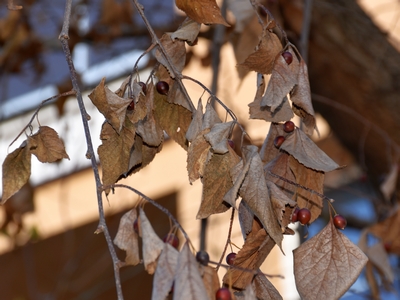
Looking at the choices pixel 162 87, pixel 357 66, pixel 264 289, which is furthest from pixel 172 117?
pixel 357 66

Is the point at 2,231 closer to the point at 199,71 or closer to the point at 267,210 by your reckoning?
the point at 199,71

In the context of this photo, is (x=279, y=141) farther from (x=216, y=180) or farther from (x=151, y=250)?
(x=151, y=250)

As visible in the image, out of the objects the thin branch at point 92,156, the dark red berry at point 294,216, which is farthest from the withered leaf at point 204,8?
the dark red berry at point 294,216

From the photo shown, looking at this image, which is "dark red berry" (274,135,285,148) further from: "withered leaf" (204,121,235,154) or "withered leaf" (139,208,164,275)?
"withered leaf" (139,208,164,275)

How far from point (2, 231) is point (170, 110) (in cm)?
178

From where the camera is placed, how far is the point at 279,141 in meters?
0.82

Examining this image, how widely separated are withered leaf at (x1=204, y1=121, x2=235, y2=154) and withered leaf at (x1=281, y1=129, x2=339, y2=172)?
107mm

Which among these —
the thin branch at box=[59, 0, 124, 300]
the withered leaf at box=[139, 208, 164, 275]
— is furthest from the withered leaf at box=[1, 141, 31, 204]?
the withered leaf at box=[139, 208, 164, 275]

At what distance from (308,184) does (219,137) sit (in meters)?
0.16

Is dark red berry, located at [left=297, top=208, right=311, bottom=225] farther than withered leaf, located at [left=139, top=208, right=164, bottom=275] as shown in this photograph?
Yes

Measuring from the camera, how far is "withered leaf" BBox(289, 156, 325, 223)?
30.3 inches

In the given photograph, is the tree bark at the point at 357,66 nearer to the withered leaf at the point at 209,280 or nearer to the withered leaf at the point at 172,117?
the withered leaf at the point at 172,117

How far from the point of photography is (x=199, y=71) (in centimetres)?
279

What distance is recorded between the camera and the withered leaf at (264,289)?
0.70 m
